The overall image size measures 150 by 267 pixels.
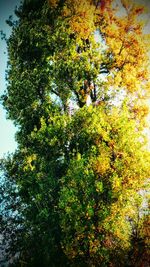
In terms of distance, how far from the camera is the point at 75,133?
17.7 m

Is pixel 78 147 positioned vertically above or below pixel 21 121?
below

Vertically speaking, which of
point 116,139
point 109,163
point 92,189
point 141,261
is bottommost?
point 141,261

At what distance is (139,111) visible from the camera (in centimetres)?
2005

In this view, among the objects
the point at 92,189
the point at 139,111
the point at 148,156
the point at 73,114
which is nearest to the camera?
the point at 92,189

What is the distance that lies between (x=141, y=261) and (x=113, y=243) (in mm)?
2025

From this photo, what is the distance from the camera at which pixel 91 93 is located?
66.1ft

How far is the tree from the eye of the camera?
15664 millimetres

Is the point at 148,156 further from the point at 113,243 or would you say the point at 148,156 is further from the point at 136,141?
the point at 113,243

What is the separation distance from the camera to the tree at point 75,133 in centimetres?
1566

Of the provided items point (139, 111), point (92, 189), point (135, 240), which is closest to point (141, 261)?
point (135, 240)

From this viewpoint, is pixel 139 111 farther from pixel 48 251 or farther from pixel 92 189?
pixel 48 251

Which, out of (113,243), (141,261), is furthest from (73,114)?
(141,261)

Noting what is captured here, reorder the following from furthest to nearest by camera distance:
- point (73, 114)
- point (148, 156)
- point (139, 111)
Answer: point (139, 111), point (73, 114), point (148, 156)

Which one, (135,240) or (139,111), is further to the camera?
(139,111)
